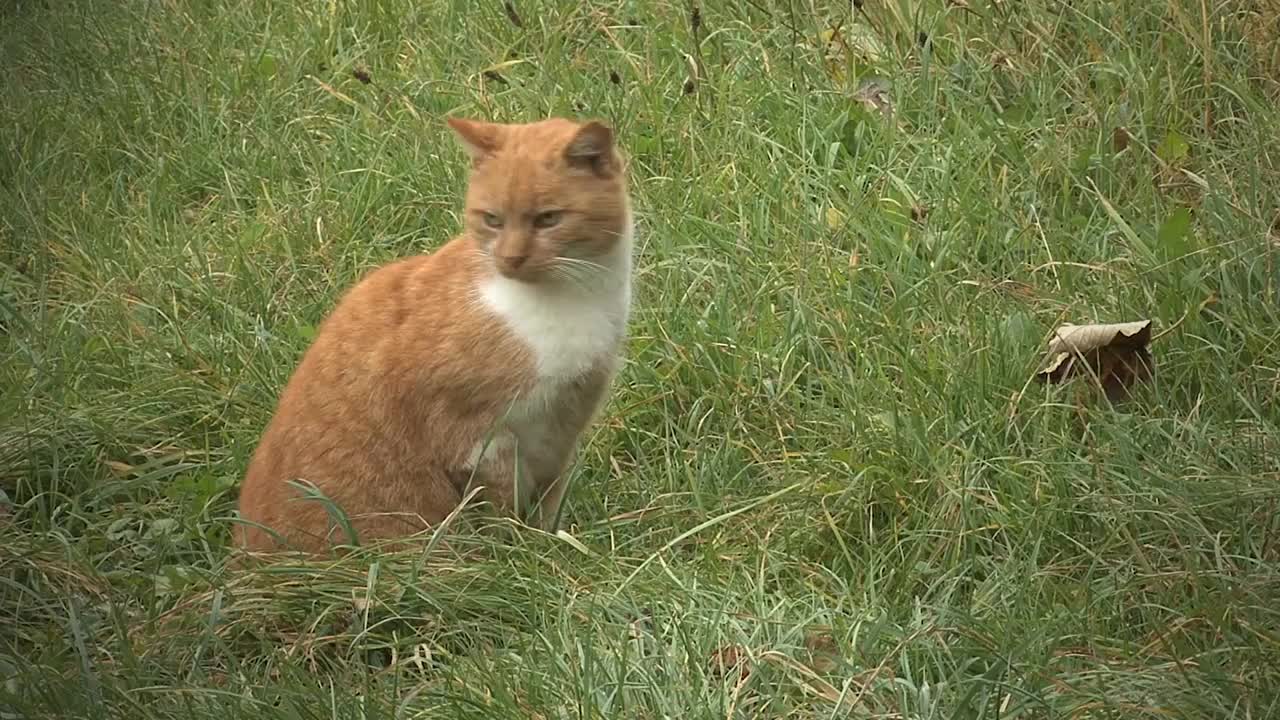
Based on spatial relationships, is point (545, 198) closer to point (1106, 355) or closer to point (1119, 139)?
point (1106, 355)

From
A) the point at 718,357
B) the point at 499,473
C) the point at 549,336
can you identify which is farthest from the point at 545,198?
the point at 718,357

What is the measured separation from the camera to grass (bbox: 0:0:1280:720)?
9.68 ft

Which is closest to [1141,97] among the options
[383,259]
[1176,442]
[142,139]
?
[1176,442]

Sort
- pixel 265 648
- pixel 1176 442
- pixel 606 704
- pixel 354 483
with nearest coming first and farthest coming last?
pixel 606 704
pixel 265 648
pixel 1176 442
pixel 354 483

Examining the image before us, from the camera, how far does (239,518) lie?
3469 mm

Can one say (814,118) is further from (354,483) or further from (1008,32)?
(354,483)

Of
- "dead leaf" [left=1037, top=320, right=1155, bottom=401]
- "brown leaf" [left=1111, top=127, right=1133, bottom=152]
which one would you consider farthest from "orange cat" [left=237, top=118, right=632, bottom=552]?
"brown leaf" [left=1111, top=127, right=1133, bottom=152]

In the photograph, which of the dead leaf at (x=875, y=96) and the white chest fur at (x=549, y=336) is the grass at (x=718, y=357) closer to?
the dead leaf at (x=875, y=96)

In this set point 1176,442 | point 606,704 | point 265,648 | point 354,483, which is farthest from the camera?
point 354,483

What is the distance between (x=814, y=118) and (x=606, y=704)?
2489 millimetres

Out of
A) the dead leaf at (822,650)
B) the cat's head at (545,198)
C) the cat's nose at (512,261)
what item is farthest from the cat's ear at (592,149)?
the dead leaf at (822,650)

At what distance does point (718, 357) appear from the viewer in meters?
4.14

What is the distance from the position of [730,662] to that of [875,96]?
94.4 inches

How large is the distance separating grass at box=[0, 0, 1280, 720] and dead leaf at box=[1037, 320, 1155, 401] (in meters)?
0.05
